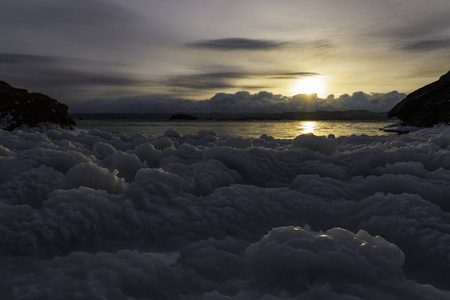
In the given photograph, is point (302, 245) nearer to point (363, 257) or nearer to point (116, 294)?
point (363, 257)

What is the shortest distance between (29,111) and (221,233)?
1758 cm

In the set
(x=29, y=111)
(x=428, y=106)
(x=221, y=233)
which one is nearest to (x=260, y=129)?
(x=428, y=106)

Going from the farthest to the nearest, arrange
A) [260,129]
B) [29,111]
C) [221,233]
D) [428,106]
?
[260,129], [428,106], [29,111], [221,233]

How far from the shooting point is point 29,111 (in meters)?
17.2

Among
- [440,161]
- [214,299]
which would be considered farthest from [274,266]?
[440,161]

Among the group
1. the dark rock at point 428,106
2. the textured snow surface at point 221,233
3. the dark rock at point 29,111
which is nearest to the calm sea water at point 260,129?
the dark rock at point 428,106

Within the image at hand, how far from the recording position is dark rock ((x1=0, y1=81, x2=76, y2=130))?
1644cm

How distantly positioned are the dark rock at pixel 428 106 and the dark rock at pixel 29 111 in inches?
1540

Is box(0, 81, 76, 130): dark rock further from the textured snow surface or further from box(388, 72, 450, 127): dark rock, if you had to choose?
box(388, 72, 450, 127): dark rock

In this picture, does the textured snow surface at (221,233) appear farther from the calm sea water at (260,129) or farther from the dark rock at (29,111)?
the calm sea water at (260,129)

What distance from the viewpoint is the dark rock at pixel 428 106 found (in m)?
39.7

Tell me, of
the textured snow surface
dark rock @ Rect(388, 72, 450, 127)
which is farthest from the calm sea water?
the textured snow surface

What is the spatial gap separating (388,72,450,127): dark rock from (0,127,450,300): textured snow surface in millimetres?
40672

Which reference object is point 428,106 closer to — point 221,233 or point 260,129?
point 260,129
